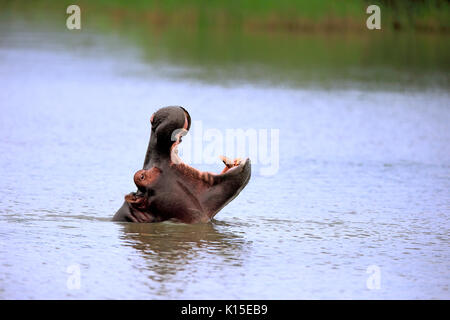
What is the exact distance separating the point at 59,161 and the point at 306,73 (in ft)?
38.9

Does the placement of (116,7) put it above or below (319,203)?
above

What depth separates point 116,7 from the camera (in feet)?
130

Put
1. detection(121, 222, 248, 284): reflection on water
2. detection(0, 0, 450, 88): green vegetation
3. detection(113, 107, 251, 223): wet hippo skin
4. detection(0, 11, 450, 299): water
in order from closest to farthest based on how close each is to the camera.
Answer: detection(0, 11, 450, 299): water
detection(121, 222, 248, 284): reflection on water
detection(113, 107, 251, 223): wet hippo skin
detection(0, 0, 450, 88): green vegetation

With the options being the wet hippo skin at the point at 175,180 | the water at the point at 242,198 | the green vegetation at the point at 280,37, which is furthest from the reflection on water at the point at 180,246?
the green vegetation at the point at 280,37

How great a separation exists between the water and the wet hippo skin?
0.54 ft

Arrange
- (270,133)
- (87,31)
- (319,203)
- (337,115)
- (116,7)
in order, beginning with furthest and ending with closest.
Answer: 1. (116,7)
2. (87,31)
3. (337,115)
4. (270,133)
5. (319,203)

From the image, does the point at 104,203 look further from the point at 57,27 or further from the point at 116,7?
the point at 116,7

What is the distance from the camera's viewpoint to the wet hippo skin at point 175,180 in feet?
27.1

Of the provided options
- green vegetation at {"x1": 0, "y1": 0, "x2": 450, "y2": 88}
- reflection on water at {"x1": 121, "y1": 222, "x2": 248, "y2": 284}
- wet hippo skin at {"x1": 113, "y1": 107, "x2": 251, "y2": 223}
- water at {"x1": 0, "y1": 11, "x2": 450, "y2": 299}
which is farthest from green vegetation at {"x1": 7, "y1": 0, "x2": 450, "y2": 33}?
reflection on water at {"x1": 121, "y1": 222, "x2": 248, "y2": 284}

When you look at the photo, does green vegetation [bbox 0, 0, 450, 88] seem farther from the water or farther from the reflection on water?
the reflection on water

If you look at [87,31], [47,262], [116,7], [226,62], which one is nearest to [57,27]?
[87,31]

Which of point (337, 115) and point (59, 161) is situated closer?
point (59, 161)

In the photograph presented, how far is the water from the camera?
7.08 meters

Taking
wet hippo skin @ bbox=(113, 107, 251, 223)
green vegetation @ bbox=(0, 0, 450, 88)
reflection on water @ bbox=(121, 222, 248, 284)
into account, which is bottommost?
reflection on water @ bbox=(121, 222, 248, 284)
